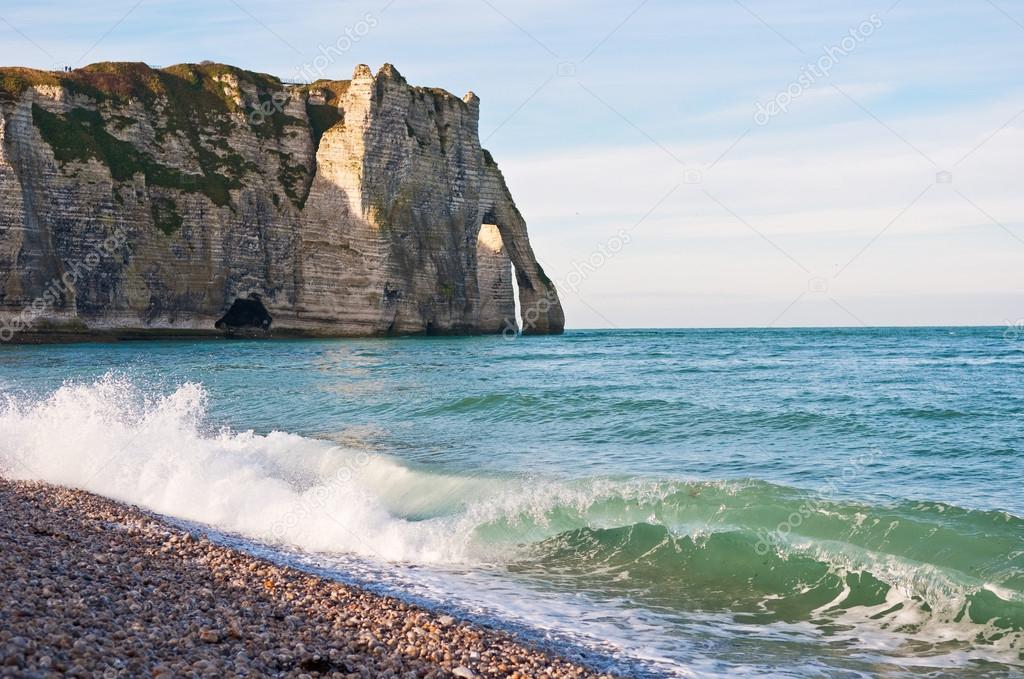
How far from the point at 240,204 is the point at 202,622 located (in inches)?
2779

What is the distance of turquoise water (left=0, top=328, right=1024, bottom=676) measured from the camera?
8.87 m

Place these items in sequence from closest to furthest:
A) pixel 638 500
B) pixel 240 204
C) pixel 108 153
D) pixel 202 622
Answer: pixel 202 622, pixel 638 500, pixel 108 153, pixel 240 204

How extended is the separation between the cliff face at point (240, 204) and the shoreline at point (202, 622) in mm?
59955

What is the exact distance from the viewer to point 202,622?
7125 mm

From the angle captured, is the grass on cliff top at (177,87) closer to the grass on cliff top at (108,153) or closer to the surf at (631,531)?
the grass on cliff top at (108,153)

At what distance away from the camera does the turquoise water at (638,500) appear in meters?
8.87

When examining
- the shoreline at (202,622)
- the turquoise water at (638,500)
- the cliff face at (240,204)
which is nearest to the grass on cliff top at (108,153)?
the cliff face at (240,204)

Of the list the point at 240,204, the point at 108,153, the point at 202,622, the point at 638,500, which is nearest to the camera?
the point at 202,622

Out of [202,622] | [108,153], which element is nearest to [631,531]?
[202,622]

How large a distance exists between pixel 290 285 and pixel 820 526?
67978mm

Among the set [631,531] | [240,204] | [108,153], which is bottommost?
[631,531]

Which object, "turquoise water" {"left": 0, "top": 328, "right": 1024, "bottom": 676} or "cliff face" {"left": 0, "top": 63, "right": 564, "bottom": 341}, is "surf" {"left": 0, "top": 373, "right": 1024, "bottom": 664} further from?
"cliff face" {"left": 0, "top": 63, "right": 564, "bottom": 341}

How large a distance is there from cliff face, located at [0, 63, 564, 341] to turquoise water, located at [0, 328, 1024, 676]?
42.1 m

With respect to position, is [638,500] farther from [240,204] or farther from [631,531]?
[240,204]
